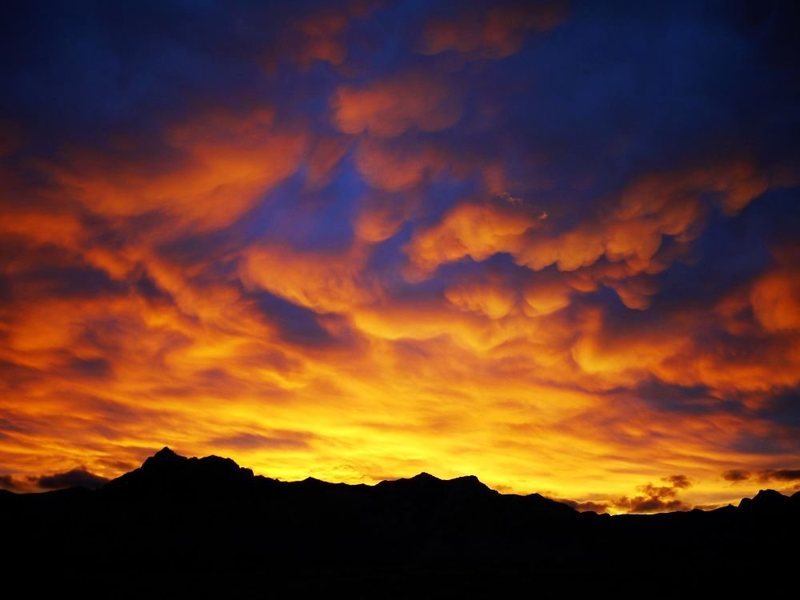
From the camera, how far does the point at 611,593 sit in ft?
249

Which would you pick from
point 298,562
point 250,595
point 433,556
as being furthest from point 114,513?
point 250,595

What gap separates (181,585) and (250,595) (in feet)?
64.3

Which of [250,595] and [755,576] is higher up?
[755,576]

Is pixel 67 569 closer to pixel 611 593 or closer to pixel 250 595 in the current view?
pixel 250 595

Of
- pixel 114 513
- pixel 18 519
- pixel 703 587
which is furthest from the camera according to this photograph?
pixel 114 513

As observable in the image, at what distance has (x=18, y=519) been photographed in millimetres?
153125

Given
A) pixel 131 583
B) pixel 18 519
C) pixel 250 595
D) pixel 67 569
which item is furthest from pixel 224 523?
pixel 250 595

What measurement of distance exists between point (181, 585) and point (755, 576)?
90139 millimetres

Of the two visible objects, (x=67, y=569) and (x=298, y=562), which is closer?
(x=67, y=569)

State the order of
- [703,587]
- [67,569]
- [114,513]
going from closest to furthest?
[703,587] → [67,569] → [114,513]

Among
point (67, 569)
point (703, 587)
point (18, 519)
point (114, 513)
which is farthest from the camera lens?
point (114, 513)

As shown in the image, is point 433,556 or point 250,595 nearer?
point 250,595

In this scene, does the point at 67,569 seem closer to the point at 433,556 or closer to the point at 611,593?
the point at 611,593

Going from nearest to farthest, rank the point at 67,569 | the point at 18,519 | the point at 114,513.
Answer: the point at 67,569 → the point at 18,519 → the point at 114,513
